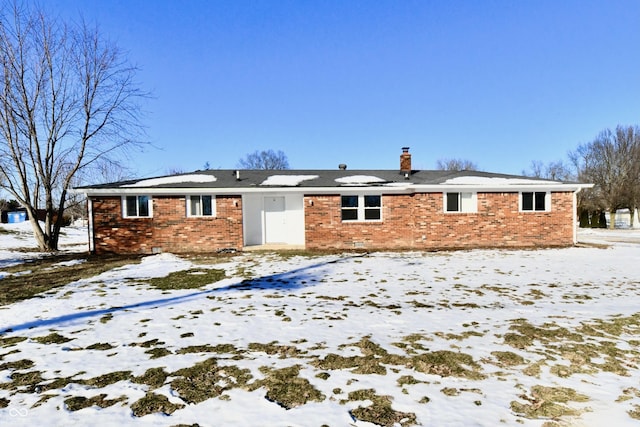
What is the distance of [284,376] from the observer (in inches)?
123

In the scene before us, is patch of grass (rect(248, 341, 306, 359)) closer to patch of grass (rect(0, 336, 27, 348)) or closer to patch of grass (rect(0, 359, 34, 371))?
patch of grass (rect(0, 359, 34, 371))

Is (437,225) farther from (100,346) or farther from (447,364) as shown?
(100,346)

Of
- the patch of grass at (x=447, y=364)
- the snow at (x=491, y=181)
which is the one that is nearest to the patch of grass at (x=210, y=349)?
the patch of grass at (x=447, y=364)

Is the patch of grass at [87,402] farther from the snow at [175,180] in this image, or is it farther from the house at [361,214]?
the snow at [175,180]

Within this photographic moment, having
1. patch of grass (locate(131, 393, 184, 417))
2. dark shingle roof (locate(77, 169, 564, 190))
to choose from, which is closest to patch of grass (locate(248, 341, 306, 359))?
patch of grass (locate(131, 393, 184, 417))

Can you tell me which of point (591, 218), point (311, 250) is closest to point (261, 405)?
point (311, 250)

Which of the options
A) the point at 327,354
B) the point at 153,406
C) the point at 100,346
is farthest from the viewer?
the point at 100,346

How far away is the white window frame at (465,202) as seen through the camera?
43.8 ft

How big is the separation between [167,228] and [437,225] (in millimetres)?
11139

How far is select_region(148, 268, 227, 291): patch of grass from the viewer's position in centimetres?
713

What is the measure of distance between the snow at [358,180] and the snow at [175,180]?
5.81 meters

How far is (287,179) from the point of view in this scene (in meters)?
14.6

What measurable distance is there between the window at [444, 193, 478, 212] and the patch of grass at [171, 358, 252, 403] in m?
12.1

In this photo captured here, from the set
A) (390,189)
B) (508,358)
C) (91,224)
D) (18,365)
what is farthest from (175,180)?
(508,358)
